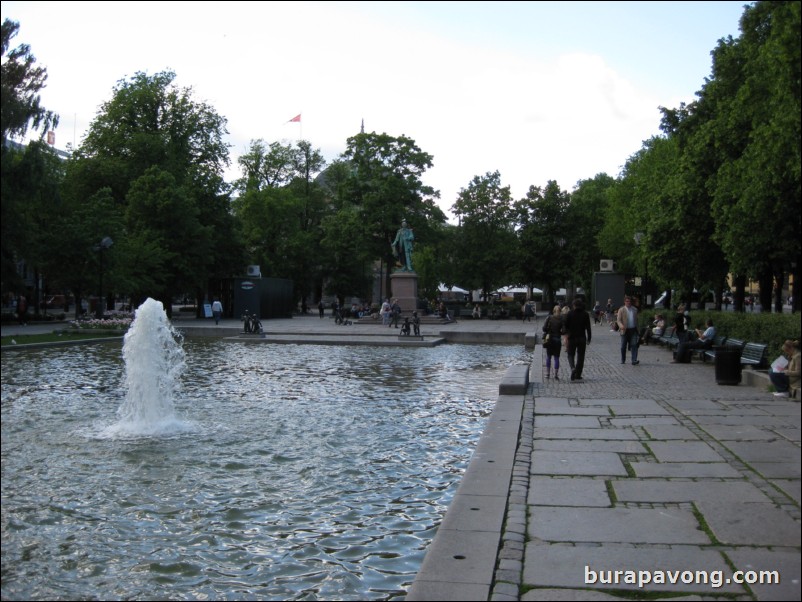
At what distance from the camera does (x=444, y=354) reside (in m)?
26.4

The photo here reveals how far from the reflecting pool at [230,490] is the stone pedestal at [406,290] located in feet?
112

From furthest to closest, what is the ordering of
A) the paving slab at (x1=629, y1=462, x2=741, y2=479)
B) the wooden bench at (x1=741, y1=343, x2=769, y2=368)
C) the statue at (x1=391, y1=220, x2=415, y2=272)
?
the statue at (x1=391, y1=220, x2=415, y2=272) → the wooden bench at (x1=741, y1=343, x2=769, y2=368) → the paving slab at (x1=629, y1=462, x2=741, y2=479)

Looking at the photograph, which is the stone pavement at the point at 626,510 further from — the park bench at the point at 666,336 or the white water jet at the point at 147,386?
the park bench at the point at 666,336

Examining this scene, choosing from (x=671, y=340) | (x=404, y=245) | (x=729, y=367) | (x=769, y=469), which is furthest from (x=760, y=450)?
(x=404, y=245)

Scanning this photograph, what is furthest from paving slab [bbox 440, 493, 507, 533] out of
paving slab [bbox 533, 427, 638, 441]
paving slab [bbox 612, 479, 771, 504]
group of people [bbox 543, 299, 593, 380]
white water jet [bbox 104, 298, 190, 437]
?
group of people [bbox 543, 299, 593, 380]

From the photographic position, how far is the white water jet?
11516 millimetres

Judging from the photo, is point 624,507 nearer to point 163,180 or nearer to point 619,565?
point 619,565

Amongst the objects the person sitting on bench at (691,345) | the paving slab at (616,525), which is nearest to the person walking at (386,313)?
the person sitting on bench at (691,345)

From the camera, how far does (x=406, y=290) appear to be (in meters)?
50.6

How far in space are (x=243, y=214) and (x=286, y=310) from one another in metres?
12.7

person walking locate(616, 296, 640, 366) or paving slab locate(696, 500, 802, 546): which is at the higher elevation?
person walking locate(616, 296, 640, 366)

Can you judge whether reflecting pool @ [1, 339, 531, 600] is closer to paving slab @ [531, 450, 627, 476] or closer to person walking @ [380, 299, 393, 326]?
paving slab @ [531, 450, 627, 476]

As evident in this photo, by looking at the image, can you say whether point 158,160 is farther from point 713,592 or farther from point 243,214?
point 713,592

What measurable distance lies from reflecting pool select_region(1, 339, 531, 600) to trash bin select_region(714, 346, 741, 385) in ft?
15.4
